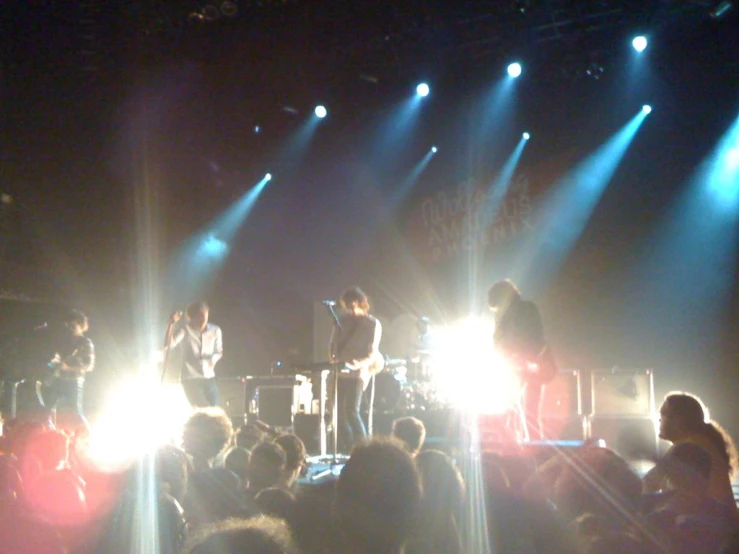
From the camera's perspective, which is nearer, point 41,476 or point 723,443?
point 41,476

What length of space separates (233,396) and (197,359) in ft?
7.64

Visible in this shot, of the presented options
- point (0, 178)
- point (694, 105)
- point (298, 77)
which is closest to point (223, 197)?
point (298, 77)

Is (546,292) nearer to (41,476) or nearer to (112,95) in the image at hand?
(112,95)

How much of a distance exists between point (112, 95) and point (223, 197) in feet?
10.0

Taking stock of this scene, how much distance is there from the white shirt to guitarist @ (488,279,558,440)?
3.29m

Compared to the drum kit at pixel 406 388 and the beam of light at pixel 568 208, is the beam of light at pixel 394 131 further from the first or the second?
the drum kit at pixel 406 388

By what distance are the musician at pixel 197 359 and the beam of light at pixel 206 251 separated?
12.7 feet

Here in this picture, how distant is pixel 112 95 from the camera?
9.53 m

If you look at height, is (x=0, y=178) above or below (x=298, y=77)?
below

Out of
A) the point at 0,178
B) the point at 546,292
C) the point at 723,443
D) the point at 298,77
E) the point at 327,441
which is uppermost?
the point at 298,77

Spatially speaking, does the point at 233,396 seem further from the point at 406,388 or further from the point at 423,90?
the point at 423,90

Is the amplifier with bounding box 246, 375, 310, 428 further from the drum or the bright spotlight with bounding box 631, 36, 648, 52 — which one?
the bright spotlight with bounding box 631, 36, 648, 52

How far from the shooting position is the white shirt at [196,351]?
7766 mm

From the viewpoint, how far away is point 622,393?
9.50 m
